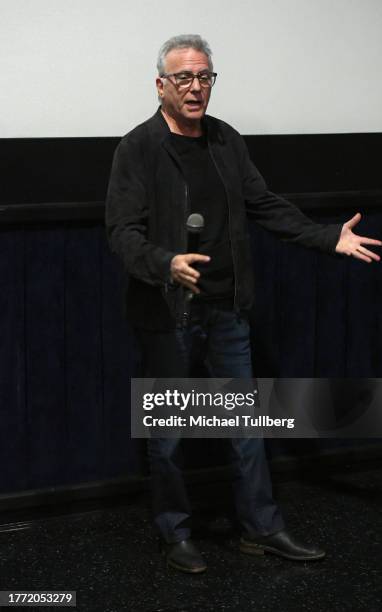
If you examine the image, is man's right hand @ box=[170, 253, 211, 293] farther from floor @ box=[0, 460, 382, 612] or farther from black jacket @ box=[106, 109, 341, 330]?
floor @ box=[0, 460, 382, 612]

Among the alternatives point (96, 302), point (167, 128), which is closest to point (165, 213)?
point (167, 128)

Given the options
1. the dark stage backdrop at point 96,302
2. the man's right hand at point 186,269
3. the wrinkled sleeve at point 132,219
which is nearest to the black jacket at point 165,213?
the wrinkled sleeve at point 132,219

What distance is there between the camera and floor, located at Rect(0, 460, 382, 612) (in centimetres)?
393

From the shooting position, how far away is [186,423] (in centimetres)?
455

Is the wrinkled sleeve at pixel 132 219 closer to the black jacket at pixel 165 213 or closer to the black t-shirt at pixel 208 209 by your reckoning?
the black jacket at pixel 165 213

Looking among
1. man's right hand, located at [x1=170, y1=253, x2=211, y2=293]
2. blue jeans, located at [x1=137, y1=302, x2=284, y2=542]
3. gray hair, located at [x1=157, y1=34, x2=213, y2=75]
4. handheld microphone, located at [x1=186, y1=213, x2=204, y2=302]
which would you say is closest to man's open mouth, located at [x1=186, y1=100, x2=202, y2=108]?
gray hair, located at [x1=157, y1=34, x2=213, y2=75]

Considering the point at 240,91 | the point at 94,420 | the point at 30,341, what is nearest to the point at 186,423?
the point at 94,420

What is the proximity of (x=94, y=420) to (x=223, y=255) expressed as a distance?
96cm

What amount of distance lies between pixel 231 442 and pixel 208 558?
42cm

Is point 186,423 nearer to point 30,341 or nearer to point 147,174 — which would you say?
point 30,341

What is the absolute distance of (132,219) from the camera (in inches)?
150

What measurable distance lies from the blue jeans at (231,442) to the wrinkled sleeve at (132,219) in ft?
1.02

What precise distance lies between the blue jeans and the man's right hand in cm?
41

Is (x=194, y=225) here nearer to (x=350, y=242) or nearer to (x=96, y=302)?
(x=350, y=242)
